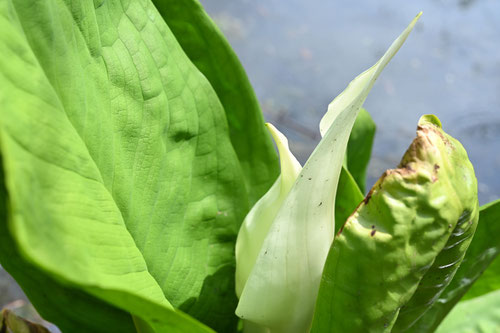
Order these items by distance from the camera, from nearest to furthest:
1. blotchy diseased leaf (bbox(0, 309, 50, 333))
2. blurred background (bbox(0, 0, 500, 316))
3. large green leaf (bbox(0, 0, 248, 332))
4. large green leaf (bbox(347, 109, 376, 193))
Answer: large green leaf (bbox(0, 0, 248, 332)), blotchy diseased leaf (bbox(0, 309, 50, 333)), large green leaf (bbox(347, 109, 376, 193)), blurred background (bbox(0, 0, 500, 316))

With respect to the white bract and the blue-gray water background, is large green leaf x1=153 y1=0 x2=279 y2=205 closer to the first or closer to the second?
the white bract

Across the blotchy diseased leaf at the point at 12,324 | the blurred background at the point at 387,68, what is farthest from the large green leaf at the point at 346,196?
the blurred background at the point at 387,68

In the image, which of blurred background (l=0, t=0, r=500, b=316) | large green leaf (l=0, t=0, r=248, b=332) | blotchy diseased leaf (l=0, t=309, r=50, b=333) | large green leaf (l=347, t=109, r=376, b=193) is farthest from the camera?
blurred background (l=0, t=0, r=500, b=316)

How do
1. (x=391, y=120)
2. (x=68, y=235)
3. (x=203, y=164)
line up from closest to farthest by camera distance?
1. (x=68, y=235)
2. (x=203, y=164)
3. (x=391, y=120)

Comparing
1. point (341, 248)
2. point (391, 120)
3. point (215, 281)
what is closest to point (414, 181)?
point (341, 248)

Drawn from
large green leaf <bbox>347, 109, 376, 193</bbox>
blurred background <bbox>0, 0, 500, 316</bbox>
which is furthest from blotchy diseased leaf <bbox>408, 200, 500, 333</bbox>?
blurred background <bbox>0, 0, 500, 316</bbox>

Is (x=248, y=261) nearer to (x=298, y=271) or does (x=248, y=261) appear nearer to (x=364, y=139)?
(x=298, y=271)
